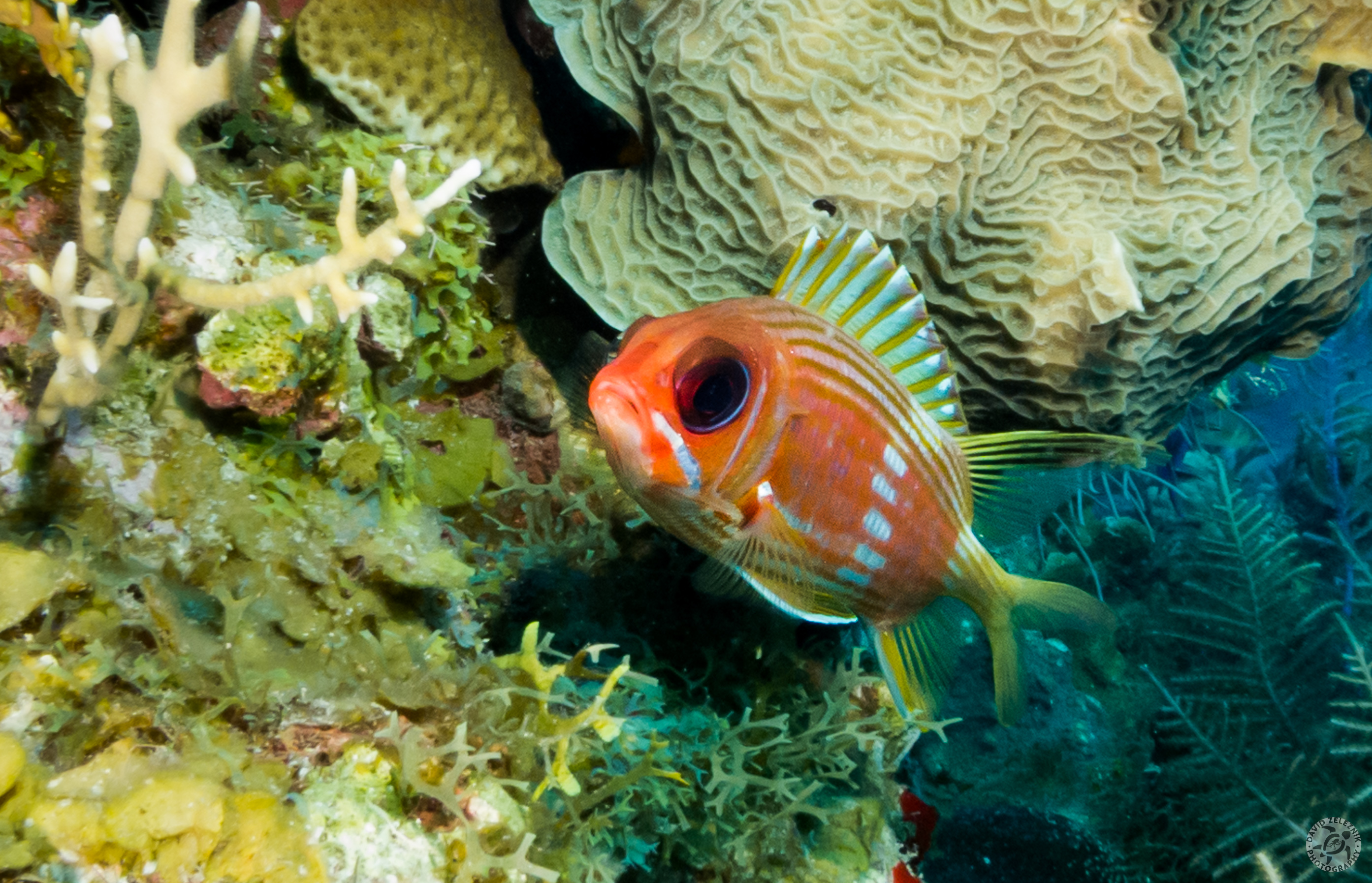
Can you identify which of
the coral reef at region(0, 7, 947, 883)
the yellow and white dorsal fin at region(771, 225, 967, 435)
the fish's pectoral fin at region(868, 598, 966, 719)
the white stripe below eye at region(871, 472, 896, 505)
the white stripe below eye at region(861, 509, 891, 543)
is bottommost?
the coral reef at region(0, 7, 947, 883)

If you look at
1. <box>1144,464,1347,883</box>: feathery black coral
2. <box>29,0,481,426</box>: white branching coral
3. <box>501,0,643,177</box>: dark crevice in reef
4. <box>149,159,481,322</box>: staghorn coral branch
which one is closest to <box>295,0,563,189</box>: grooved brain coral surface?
<box>501,0,643,177</box>: dark crevice in reef

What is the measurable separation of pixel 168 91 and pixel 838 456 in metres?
2.05

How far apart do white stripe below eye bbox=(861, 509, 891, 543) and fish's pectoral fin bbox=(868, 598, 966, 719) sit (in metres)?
0.39

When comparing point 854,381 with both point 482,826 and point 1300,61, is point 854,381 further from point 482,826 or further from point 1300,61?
point 1300,61

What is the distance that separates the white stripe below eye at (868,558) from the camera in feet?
6.66

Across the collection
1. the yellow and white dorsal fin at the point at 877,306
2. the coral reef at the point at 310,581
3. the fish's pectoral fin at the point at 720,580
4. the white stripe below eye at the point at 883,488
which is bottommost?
the coral reef at the point at 310,581

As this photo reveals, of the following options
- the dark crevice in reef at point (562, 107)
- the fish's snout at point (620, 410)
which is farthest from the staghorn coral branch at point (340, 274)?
the dark crevice in reef at point (562, 107)

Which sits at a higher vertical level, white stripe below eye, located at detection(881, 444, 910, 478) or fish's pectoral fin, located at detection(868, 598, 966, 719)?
white stripe below eye, located at detection(881, 444, 910, 478)

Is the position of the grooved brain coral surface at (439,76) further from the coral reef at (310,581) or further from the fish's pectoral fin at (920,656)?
the fish's pectoral fin at (920,656)

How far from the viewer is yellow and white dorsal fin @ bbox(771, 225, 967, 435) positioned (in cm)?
204

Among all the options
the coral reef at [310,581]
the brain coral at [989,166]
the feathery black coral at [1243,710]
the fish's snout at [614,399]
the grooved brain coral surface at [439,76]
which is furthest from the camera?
the feathery black coral at [1243,710]

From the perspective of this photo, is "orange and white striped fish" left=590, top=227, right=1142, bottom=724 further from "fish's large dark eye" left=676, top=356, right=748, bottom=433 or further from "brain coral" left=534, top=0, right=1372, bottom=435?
"brain coral" left=534, top=0, right=1372, bottom=435

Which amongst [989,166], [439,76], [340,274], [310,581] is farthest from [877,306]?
[439,76]

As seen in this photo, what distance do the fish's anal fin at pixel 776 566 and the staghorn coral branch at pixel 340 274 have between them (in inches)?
48.6
